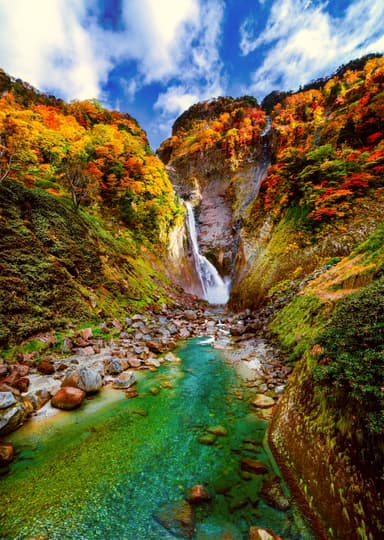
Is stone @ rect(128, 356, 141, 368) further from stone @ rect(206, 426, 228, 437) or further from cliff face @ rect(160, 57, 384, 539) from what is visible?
cliff face @ rect(160, 57, 384, 539)

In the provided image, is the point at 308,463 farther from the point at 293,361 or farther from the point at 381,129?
the point at 381,129

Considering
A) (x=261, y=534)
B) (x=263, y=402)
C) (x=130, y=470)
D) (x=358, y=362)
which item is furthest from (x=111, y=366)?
(x=358, y=362)

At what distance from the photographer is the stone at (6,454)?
132 inches

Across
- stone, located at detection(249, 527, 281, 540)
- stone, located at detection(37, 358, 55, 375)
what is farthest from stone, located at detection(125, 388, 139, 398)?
stone, located at detection(249, 527, 281, 540)

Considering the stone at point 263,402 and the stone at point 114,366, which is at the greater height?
the stone at point 114,366

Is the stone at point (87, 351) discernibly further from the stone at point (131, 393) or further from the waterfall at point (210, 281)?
the waterfall at point (210, 281)

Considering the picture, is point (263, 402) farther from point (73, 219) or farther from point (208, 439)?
point (73, 219)

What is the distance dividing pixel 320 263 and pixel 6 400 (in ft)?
46.9

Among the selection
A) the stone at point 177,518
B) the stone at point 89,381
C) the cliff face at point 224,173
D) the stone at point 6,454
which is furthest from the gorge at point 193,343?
the cliff face at point 224,173

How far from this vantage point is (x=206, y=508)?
286 cm

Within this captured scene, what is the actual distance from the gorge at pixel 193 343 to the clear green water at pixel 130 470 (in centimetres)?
3

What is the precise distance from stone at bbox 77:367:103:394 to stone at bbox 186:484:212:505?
3474mm

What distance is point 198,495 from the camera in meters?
3.02

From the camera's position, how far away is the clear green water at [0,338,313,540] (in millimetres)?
2582
